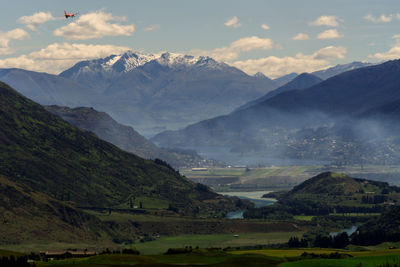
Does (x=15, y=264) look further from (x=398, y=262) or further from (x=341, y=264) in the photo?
(x=398, y=262)

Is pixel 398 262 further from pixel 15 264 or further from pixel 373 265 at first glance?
pixel 15 264

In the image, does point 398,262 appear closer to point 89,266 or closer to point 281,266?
point 281,266

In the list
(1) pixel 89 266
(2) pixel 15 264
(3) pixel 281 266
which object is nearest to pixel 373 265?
(3) pixel 281 266

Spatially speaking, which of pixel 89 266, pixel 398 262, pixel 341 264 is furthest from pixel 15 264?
pixel 398 262

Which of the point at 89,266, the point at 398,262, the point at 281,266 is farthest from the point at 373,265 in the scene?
the point at 89,266

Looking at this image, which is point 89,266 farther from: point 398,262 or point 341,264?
point 398,262
